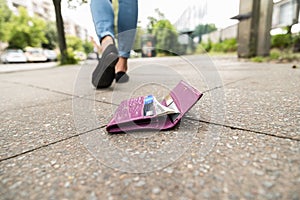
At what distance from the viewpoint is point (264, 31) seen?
3039 mm

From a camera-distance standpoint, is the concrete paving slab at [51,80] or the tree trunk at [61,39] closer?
the concrete paving slab at [51,80]

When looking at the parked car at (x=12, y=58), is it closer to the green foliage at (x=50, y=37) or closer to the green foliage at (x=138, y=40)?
the green foliage at (x=50, y=37)

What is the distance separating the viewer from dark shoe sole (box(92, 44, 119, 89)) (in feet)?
3.16

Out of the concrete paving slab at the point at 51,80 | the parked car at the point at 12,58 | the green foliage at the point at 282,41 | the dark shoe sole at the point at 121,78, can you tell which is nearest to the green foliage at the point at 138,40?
the dark shoe sole at the point at 121,78

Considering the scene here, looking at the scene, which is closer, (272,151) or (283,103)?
(272,151)

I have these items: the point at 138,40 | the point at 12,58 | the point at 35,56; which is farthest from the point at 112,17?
the point at 35,56

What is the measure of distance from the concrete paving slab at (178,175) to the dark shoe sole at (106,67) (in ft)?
1.98

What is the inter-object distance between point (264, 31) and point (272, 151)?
10.7 feet

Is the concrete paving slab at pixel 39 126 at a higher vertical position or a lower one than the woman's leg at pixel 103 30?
lower

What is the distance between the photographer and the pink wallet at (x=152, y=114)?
503mm

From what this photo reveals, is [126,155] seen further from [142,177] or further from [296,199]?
[296,199]

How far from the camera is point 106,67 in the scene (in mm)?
997

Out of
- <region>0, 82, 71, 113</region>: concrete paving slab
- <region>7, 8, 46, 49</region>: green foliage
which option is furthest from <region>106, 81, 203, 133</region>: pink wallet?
<region>7, 8, 46, 49</region>: green foliage

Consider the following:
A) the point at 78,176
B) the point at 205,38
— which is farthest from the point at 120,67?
the point at 205,38
